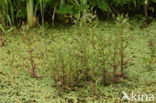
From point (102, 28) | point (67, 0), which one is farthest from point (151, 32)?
point (67, 0)

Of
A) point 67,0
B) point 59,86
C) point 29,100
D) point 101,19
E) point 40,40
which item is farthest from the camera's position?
point 101,19

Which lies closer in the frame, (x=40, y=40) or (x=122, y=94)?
(x=122, y=94)

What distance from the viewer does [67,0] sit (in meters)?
2.88

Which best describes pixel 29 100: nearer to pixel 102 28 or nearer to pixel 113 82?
pixel 113 82

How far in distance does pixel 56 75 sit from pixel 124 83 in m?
0.51

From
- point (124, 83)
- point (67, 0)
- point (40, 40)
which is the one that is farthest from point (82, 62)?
point (67, 0)

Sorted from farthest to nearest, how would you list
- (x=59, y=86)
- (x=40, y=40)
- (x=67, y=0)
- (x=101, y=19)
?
(x=101, y=19) → (x=67, y=0) → (x=40, y=40) → (x=59, y=86)

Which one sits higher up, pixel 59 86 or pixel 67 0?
pixel 67 0

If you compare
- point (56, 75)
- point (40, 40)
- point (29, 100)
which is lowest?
point (29, 100)

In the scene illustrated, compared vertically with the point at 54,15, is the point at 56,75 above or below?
below

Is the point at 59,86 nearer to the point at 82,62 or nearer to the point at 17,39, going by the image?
the point at 82,62

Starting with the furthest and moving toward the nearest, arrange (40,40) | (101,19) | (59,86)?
1. (101,19)
2. (40,40)
3. (59,86)

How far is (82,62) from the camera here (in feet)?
6.47

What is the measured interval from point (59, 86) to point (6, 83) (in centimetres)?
41
